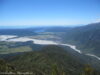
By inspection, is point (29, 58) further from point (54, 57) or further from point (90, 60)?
point (90, 60)

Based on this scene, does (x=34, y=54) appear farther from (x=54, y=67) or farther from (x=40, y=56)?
(x=54, y=67)

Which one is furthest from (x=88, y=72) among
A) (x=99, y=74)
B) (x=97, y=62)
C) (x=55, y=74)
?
(x=97, y=62)

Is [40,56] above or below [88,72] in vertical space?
below

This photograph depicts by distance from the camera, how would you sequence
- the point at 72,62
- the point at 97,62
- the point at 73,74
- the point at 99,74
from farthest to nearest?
1. the point at 97,62
2. the point at 72,62
3. the point at 99,74
4. the point at 73,74

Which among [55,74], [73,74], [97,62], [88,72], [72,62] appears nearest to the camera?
[88,72]

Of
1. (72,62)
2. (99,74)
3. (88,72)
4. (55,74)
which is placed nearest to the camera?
(88,72)

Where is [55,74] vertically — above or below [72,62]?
above

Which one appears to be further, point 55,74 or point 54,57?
point 54,57

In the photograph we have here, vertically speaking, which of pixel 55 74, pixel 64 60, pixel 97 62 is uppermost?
pixel 55 74

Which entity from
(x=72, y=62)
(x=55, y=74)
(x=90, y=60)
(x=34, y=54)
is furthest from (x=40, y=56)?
(x=55, y=74)
